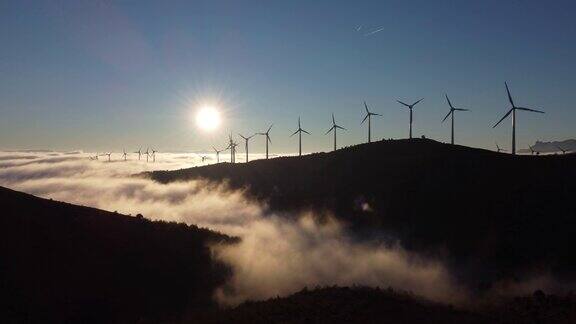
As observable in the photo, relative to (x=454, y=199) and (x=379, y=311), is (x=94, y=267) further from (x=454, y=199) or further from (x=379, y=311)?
(x=454, y=199)

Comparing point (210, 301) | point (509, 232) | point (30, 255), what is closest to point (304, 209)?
point (509, 232)

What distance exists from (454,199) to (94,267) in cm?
9524

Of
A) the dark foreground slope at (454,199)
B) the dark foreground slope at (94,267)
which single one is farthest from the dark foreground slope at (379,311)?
the dark foreground slope at (454,199)

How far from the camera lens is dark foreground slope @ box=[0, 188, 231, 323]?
6000 centimetres

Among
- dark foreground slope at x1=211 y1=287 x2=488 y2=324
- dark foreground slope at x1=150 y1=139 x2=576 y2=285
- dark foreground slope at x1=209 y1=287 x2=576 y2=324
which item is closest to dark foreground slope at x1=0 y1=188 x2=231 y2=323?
dark foreground slope at x1=211 y1=287 x2=488 y2=324

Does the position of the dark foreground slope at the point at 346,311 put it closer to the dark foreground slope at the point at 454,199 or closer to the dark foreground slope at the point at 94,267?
the dark foreground slope at the point at 94,267

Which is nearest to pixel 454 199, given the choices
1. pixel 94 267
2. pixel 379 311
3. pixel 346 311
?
pixel 379 311

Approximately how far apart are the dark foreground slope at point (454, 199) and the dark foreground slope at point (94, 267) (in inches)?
2240

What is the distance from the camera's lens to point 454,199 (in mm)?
135000

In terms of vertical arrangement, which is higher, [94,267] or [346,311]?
[94,267]

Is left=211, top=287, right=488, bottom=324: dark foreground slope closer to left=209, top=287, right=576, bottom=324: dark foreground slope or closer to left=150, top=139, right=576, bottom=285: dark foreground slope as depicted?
left=209, top=287, right=576, bottom=324: dark foreground slope

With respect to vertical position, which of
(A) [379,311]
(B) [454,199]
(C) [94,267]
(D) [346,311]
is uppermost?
(B) [454,199]

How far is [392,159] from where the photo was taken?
167 metres

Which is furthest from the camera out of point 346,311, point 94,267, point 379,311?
point 94,267
